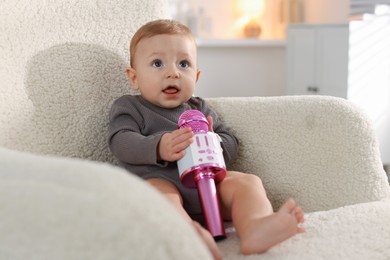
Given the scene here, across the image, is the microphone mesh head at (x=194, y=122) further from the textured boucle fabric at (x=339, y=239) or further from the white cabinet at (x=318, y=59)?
the white cabinet at (x=318, y=59)

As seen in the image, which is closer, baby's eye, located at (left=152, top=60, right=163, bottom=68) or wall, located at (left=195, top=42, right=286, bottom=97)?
baby's eye, located at (left=152, top=60, right=163, bottom=68)

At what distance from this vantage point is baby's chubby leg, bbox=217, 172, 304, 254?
2.52ft

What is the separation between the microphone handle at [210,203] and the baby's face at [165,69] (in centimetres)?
23

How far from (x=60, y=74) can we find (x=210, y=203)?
1.32 ft

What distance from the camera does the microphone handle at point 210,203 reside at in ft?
2.88

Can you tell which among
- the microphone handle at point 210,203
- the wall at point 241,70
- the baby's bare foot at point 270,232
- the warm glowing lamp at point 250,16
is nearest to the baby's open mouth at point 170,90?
the microphone handle at point 210,203

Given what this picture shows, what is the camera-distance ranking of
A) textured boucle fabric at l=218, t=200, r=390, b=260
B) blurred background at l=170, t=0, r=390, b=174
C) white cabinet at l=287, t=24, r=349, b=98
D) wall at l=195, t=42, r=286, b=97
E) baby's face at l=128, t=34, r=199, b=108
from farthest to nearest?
wall at l=195, t=42, r=286, b=97
white cabinet at l=287, t=24, r=349, b=98
blurred background at l=170, t=0, r=390, b=174
baby's face at l=128, t=34, r=199, b=108
textured boucle fabric at l=218, t=200, r=390, b=260

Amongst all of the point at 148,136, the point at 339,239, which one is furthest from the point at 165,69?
the point at 339,239

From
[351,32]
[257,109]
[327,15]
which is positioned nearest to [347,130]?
[257,109]

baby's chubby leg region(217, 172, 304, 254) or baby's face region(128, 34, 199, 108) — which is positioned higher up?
baby's face region(128, 34, 199, 108)

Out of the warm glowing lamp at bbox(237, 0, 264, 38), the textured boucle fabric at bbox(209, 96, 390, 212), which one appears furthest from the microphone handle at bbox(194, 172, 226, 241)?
the warm glowing lamp at bbox(237, 0, 264, 38)

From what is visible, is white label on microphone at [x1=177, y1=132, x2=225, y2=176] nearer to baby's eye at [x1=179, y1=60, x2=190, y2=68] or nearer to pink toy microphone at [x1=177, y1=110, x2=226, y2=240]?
pink toy microphone at [x1=177, y1=110, x2=226, y2=240]

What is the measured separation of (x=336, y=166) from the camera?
1.10m

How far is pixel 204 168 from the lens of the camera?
0.94 m
